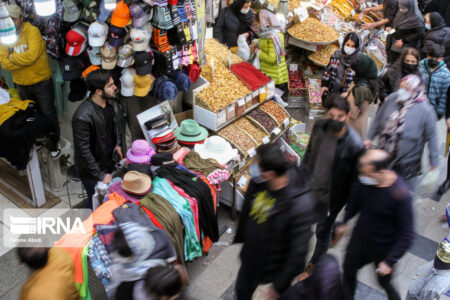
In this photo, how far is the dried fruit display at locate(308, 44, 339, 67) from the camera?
820 cm

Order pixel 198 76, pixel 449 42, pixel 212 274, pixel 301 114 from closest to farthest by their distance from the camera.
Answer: pixel 212 274 < pixel 198 76 < pixel 449 42 < pixel 301 114

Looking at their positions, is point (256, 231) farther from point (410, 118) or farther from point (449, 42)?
point (449, 42)

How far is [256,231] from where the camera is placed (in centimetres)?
299

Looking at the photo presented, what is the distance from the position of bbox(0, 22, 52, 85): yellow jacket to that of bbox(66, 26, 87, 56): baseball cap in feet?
1.83

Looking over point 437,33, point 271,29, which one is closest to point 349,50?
point 271,29

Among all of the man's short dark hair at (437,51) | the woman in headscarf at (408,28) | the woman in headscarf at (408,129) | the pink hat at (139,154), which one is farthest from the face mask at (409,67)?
the pink hat at (139,154)

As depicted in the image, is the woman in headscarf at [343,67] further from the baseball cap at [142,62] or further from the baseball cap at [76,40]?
the baseball cap at [76,40]

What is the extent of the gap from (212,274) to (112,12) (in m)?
2.97

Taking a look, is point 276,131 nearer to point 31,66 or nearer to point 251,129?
point 251,129

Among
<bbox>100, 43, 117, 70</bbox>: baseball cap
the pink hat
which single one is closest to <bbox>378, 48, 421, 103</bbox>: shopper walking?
the pink hat

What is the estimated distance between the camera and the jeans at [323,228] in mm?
4021

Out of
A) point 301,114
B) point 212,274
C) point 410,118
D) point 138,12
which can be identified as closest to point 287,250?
point 212,274

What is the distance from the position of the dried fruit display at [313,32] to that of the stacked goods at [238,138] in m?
3.40

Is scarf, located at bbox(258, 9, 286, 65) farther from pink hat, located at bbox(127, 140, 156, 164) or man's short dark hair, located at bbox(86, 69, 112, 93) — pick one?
man's short dark hair, located at bbox(86, 69, 112, 93)
